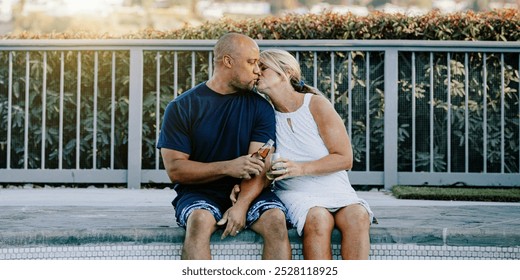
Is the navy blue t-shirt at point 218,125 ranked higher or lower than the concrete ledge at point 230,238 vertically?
higher

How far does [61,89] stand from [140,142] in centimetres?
64

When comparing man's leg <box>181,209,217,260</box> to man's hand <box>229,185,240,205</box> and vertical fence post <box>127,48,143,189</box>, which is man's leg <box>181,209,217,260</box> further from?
vertical fence post <box>127,48,143,189</box>

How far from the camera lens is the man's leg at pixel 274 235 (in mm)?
2600

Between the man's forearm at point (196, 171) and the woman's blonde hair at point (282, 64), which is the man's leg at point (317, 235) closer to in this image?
the man's forearm at point (196, 171)

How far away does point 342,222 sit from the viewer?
270 cm

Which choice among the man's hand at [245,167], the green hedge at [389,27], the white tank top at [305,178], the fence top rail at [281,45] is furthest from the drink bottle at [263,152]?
the green hedge at [389,27]

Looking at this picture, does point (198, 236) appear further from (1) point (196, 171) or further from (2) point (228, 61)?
(2) point (228, 61)

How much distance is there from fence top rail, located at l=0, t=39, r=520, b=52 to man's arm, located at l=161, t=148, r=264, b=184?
220cm

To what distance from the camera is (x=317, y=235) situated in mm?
2648

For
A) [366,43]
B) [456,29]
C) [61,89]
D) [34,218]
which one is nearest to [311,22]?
[366,43]

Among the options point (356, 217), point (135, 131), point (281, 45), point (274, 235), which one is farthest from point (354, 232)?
point (135, 131)

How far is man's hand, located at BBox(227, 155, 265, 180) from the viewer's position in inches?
104

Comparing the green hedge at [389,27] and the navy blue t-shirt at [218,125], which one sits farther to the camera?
the green hedge at [389,27]
